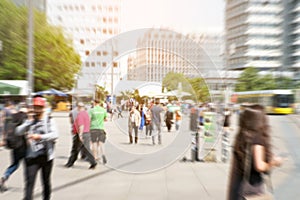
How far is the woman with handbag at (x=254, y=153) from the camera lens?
2.21 m

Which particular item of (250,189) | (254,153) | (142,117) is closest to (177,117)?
(142,117)

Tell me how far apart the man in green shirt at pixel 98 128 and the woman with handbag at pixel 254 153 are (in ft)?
3.28

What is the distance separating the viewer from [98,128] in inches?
103

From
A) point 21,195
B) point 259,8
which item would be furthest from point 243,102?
point 21,195

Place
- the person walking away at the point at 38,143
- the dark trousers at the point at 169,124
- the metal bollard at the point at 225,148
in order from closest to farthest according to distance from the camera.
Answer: the dark trousers at the point at 169,124 < the person walking away at the point at 38,143 < the metal bollard at the point at 225,148

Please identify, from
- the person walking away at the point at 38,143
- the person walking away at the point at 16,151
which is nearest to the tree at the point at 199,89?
the person walking away at the point at 38,143

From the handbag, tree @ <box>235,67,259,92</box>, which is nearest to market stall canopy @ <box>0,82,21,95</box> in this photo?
the handbag

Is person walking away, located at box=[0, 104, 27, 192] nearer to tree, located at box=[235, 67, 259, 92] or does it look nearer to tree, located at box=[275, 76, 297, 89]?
tree, located at box=[235, 67, 259, 92]

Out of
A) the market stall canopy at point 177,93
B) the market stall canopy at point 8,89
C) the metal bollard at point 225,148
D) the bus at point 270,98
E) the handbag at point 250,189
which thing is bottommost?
the metal bollard at point 225,148

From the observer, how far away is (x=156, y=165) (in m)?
3.55

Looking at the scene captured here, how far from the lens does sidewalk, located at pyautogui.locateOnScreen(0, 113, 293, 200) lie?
3.20 metres

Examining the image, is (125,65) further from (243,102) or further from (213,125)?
(213,125)

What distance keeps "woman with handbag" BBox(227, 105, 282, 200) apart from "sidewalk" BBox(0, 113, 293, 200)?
0.60 meters

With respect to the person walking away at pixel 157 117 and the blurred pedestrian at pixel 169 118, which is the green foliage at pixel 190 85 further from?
the blurred pedestrian at pixel 169 118
